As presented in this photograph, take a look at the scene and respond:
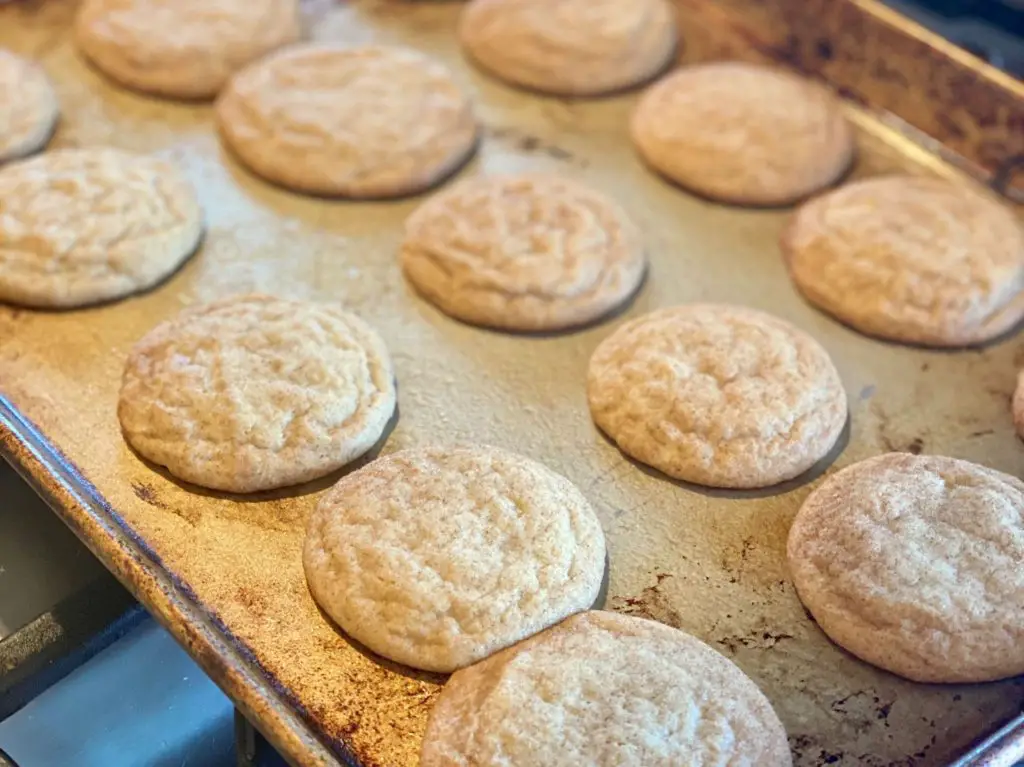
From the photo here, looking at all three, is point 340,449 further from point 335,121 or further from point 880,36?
point 880,36

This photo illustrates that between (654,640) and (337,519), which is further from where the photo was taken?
(337,519)

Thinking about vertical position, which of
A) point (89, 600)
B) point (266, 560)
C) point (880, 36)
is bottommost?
point (89, 600)

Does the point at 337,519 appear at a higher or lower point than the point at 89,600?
higher

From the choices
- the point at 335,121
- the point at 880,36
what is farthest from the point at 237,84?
the point at 880,36

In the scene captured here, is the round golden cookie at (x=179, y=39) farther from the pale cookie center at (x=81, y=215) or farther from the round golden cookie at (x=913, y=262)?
the round golden cookie at (x=913, y=262)

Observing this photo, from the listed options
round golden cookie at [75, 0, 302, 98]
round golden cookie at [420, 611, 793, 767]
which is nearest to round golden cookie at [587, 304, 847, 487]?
round golden cookie at [420, 611, 793, 767]
